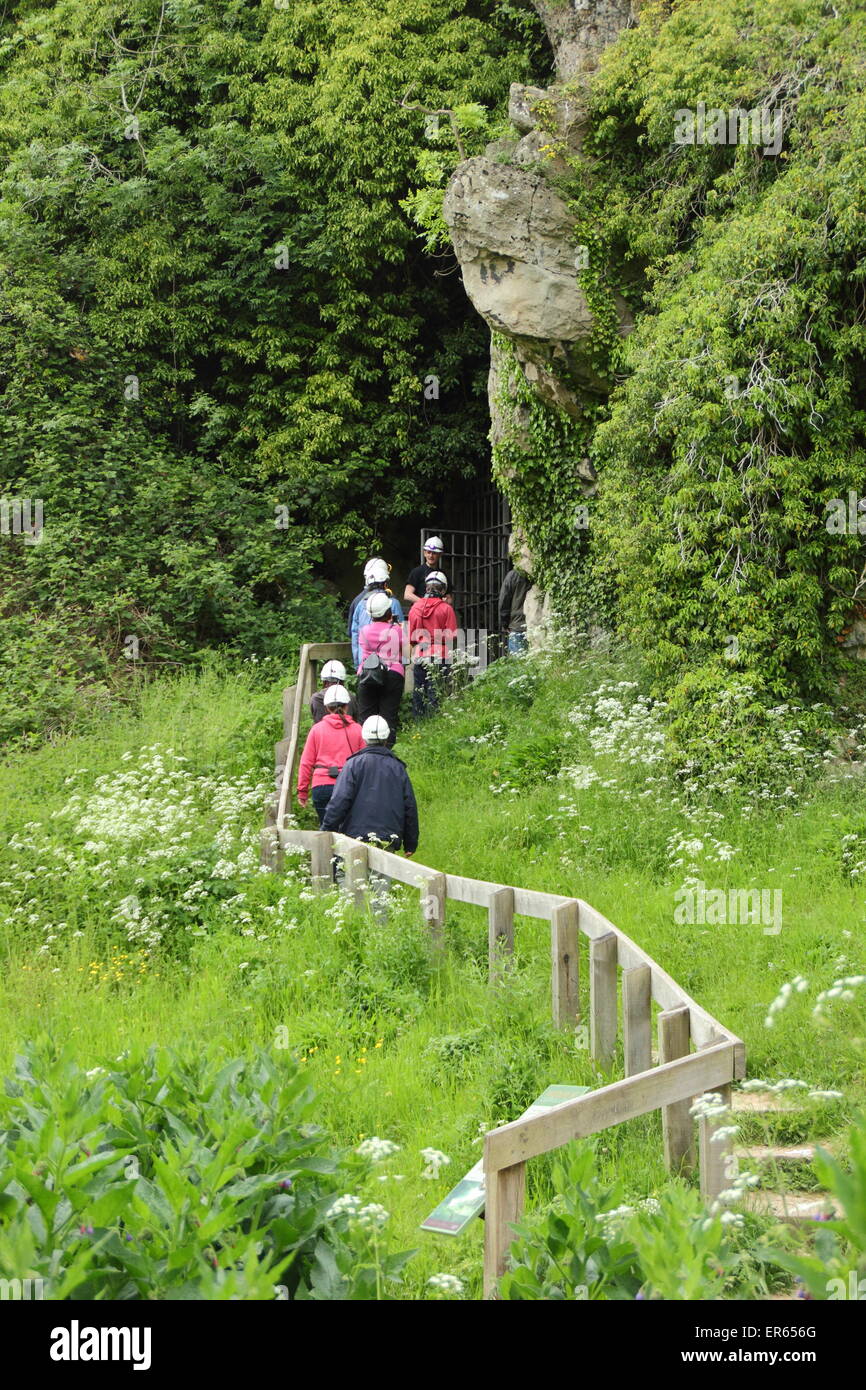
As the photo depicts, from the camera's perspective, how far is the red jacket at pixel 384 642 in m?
12.7

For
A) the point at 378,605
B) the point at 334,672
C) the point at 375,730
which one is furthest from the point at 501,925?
the point at 378,605

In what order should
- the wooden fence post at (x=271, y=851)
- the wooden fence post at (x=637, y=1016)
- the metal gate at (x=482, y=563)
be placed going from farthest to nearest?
the metal gate at (x=482, y=563) < the wooden fence post at (x=271, y=851) < the wooden fence post at (x=637, y=1016)

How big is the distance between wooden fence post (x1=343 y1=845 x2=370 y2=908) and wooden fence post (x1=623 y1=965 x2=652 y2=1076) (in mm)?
2896

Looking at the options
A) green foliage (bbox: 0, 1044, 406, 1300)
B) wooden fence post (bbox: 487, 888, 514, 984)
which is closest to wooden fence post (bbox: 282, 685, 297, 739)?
wooden fence post (bbox: 487, 888, 514, 984)

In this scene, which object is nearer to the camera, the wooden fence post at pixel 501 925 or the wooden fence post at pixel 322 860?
the wooden fence post at pixel 501 925

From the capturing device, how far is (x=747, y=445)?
1176 cm

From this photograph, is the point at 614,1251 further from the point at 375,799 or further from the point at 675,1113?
the point at 375,799

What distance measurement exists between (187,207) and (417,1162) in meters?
17.7

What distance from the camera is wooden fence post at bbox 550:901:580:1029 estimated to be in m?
6.66

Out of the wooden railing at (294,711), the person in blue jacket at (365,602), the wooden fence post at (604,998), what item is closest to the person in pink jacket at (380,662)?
the person in blue jacket at (365,602)

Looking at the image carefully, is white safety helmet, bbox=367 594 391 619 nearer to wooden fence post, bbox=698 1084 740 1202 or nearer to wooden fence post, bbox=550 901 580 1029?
wooden fence post, bbox=550 901 580 1029

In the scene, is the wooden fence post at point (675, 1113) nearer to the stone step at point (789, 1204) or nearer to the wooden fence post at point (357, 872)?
the stone step at point (789, 1204)

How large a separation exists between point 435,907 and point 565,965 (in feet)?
4.09

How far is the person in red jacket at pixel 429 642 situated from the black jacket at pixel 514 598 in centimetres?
244
